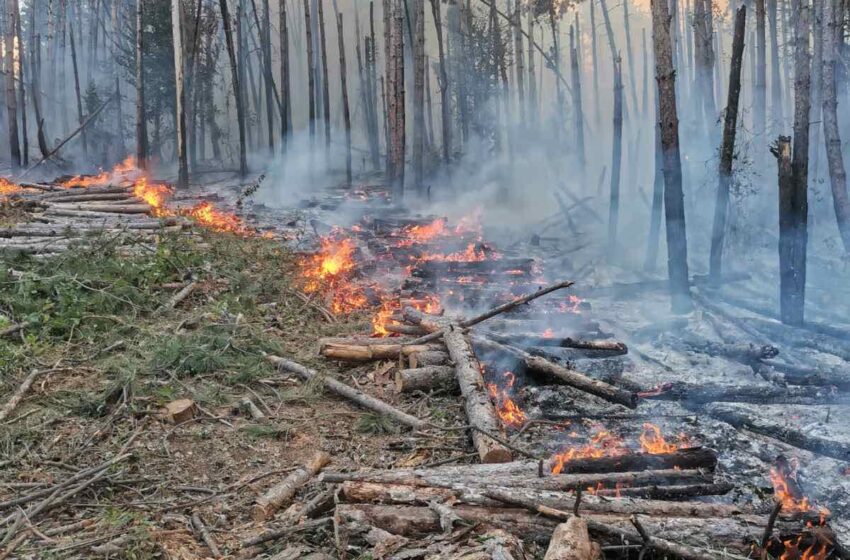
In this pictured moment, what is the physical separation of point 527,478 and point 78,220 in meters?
10.4

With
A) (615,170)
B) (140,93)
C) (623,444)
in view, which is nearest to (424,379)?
(623,444)

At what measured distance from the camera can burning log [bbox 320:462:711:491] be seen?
153 inches

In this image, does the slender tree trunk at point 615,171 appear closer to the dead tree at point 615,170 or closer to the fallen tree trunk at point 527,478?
the dead tree at point 615,170

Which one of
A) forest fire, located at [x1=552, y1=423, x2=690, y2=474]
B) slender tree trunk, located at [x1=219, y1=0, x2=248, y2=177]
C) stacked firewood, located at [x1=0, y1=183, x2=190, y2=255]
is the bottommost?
forest fire, located at [x1=552, y1=423, x2=690, y2=474]

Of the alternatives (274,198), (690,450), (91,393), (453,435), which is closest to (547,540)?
(690,450)

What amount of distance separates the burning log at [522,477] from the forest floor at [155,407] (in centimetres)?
57

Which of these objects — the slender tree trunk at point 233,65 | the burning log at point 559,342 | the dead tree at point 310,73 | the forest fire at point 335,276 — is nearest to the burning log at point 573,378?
the burning log at point 559,342

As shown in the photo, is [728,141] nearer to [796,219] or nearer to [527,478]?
[796,219]

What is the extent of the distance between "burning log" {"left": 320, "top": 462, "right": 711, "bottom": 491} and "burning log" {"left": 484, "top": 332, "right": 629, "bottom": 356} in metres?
3.77

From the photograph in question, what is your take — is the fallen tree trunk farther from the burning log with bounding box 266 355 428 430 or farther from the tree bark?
the tree bark

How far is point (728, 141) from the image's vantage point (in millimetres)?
11477

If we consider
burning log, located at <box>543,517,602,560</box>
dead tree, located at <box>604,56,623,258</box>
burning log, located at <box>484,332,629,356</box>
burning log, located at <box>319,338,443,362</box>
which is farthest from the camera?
dead tree, located at <box>604,56,623,258</box>

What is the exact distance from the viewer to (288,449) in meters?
5.23

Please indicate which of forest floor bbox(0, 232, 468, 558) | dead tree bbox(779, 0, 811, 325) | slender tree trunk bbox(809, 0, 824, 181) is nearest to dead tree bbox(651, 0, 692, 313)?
dead tree bbox(779, 0, 811, 325)
